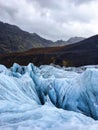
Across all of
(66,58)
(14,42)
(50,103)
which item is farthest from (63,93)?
(14,42)

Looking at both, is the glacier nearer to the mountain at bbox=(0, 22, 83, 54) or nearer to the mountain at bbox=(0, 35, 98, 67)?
the mountain at bbox=(0, 35, 98, 67)

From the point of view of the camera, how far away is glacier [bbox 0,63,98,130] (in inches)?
129

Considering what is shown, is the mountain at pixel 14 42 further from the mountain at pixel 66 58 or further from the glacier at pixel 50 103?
the glacier at pixel 50 103

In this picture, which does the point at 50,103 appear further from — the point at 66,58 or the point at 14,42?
the point at 14,42

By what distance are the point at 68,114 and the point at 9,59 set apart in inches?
1394

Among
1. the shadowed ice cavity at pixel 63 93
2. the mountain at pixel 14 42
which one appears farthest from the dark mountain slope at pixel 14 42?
the shadowed ice cavity at pixel 63 93

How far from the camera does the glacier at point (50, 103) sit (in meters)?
3.28

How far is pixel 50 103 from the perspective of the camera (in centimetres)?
517

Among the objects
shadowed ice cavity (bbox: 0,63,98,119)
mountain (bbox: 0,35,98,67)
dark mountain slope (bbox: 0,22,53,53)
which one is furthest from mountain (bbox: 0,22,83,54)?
shadowed ice cavity (bbox: 0,63,98,119)

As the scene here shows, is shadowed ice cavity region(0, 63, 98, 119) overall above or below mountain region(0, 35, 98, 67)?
below

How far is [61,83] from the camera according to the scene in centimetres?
630

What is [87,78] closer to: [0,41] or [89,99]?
[89,99]

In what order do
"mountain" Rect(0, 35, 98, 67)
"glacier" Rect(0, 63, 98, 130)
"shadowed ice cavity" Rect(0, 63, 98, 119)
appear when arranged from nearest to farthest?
"glacier" Rect(0, 63, 98, 130), "shadowed ice cavity" Rect(0, 63, 98, 119), "mountain" Rect(0, 35, 98, 67)

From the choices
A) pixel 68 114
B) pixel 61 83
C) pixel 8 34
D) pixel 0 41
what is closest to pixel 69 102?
pixel 61 83
